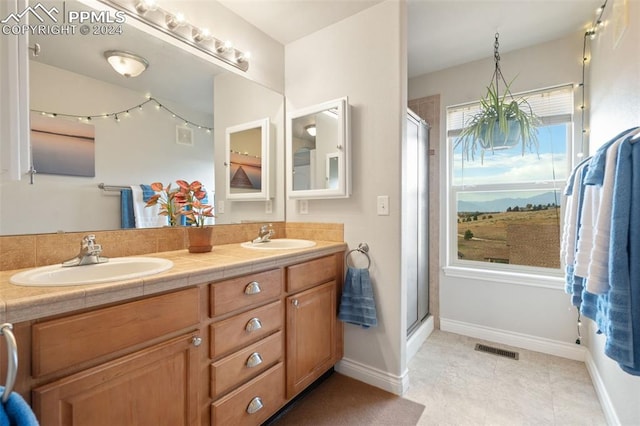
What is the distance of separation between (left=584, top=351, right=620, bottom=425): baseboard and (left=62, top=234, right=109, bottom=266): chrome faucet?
2.52 meters

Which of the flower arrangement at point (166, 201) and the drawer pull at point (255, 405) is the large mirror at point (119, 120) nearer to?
the flower arrangement at point (166, 201)

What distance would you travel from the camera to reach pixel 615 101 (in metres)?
1.45

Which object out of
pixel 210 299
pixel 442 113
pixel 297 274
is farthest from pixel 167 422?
pixel 442 113

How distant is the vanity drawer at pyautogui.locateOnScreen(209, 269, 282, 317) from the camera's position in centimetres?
117

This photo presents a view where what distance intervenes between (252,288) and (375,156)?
44.4 inches

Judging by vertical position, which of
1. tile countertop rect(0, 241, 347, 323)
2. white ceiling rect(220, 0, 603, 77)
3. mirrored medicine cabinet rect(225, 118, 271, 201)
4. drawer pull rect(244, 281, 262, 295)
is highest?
white ceiling rect(220, 0, 603, 77)

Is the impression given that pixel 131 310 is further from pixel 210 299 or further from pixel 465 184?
pixel 465 184

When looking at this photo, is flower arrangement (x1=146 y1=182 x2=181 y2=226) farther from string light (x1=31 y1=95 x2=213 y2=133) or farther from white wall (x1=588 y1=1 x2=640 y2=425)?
white wall (x1=588 y1=1 x2=640 y2=425)

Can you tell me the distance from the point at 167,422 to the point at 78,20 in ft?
5.61

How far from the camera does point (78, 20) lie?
128 cm

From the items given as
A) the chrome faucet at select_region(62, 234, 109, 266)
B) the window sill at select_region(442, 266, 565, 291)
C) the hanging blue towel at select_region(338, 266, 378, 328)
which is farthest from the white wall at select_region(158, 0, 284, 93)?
the window sill at select_region(442, 266, 565, 291)

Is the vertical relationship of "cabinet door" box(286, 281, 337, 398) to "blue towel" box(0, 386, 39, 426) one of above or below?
below

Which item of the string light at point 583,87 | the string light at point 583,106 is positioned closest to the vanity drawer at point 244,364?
the string light at point 583,106

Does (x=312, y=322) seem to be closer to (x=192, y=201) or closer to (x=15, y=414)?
(x=192, y=201)
